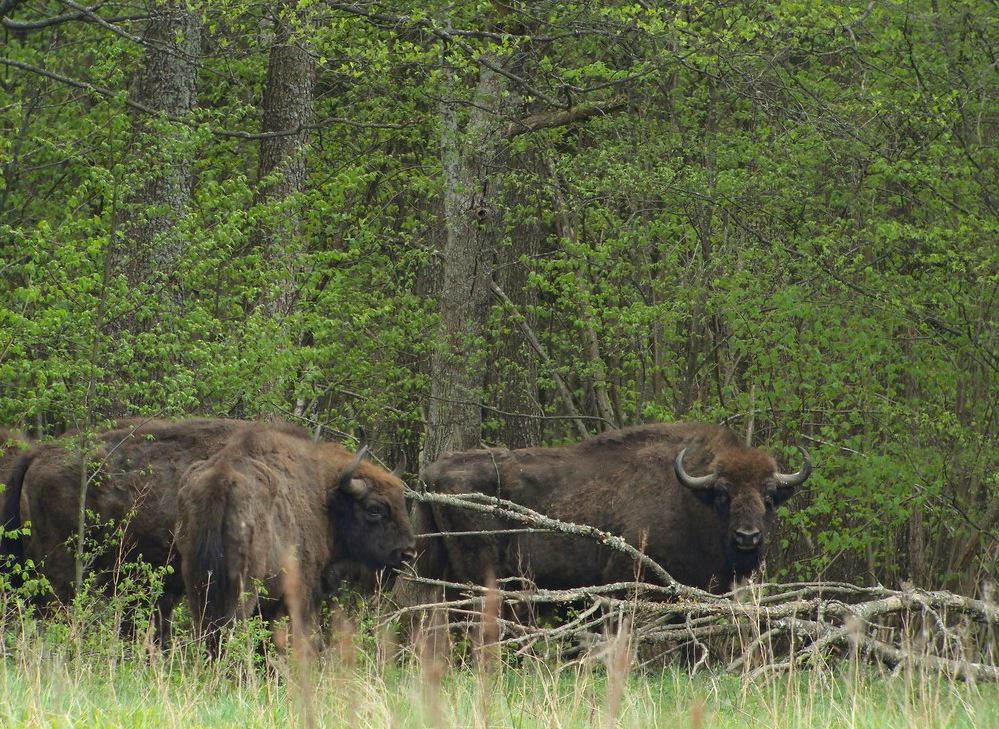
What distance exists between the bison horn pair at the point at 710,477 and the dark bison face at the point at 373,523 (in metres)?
2.50

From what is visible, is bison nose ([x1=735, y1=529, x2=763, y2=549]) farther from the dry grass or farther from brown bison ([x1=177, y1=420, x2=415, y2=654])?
the dry grass

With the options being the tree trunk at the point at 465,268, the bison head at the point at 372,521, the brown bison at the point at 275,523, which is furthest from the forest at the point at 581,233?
the bison head at the point at 372,521

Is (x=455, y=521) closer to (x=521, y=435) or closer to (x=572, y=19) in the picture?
(x=521, y=435)

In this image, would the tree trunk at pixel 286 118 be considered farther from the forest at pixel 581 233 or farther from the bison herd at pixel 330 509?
the bison herd at pixel 330 509

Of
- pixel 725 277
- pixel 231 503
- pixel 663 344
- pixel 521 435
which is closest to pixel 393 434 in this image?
pixel 521 435

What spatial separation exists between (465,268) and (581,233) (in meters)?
2.19

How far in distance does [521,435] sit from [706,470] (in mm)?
4190

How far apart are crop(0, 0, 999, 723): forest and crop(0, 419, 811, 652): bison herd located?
0.52 meters

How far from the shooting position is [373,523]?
38.6 feet

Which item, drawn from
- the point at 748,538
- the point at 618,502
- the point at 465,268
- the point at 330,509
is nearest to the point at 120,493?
the point at 330,509

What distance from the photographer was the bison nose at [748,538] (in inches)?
468

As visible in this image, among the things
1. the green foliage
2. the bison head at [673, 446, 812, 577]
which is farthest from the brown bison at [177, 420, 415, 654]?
the bison head at [673, 446, 812, 577]

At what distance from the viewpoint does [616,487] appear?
13.0 meters

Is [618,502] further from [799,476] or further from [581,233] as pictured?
[581,233]
